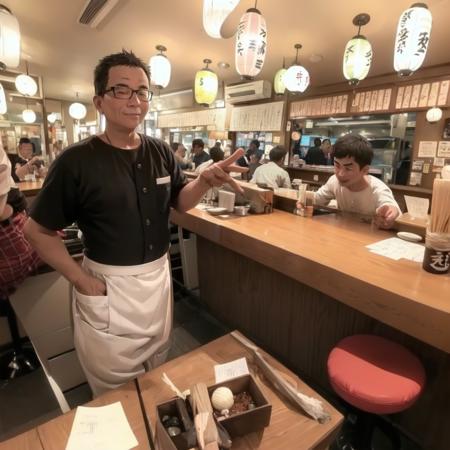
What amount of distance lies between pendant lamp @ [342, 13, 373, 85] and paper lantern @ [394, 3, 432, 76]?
17.7 inches

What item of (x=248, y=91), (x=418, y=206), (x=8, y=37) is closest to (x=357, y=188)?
(x=418, y=206)

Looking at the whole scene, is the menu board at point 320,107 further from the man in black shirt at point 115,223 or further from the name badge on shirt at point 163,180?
the name badge on shirt at point 163,180

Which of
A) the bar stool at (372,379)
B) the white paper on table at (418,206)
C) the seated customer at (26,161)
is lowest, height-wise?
the bar stool at (372,379)

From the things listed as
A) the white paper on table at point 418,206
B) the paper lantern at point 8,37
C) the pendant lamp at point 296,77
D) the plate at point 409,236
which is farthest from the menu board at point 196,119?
the plate at point 409,236

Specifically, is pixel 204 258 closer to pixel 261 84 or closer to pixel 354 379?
pixel 354 379

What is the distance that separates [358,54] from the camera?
336 centimetres

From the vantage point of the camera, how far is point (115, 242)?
126cm

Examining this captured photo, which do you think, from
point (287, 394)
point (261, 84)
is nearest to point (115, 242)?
point (287, 394)

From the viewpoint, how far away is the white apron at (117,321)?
49.9 inches

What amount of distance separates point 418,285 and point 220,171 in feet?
3.24

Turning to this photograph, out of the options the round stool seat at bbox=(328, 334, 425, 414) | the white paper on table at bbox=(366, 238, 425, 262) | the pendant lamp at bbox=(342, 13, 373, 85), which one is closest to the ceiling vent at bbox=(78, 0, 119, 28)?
the pendant lamp at bbox=(342, 13, 373, 85)

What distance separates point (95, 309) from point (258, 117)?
645cm

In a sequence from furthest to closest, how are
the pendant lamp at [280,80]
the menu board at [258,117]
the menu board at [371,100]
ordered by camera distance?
the menu board at [258,117] < the menu board at [371,100] < the pendant lamp at [280,80]

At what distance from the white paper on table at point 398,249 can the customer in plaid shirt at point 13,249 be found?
2.03 m
